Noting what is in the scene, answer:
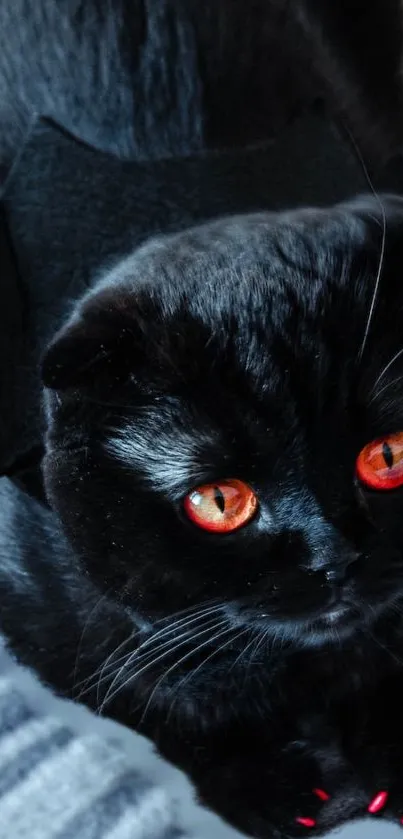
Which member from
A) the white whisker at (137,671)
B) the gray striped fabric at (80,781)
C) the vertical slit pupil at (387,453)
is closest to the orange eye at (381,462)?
the vertical slit pupil at (387,453)

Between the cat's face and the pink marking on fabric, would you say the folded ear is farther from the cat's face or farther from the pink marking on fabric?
the pink marking on fabric

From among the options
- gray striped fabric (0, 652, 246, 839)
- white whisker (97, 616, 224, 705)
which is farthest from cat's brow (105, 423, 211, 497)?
gray striped fabric (0, 652, 246, 839)

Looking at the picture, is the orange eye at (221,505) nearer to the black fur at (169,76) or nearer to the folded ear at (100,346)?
the folded ear at (100,346)

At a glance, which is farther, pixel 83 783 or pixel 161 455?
pixel 83 783

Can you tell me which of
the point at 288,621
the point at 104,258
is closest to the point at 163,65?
the point at 104,258

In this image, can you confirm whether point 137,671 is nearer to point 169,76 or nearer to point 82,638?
point 82,638

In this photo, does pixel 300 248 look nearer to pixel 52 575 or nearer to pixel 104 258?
pixel 104 258

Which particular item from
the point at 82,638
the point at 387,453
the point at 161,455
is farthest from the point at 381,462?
the point at 82,638
